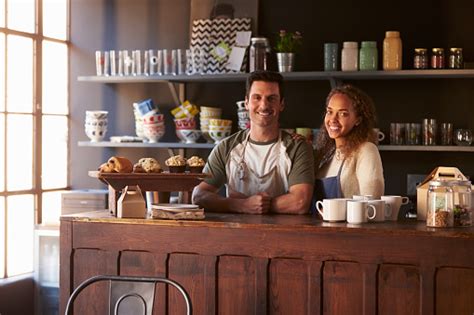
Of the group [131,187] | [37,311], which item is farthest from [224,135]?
[131,187]

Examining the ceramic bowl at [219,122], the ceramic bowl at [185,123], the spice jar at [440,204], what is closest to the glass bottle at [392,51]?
the ceramic bowl at [219,122]

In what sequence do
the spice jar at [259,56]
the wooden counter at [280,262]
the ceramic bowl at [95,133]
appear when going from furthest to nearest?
the ceramic bowl at [95,133]
the spice jar at [259,56]
the wooden counter at [280,262]

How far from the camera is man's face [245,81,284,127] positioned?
371 centimetres

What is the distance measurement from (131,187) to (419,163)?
8.74 ft

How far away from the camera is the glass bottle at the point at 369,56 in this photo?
16.6 ft

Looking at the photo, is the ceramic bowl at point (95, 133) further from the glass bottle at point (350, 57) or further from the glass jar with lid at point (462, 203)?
the glass jar with lid at point (462, 203)

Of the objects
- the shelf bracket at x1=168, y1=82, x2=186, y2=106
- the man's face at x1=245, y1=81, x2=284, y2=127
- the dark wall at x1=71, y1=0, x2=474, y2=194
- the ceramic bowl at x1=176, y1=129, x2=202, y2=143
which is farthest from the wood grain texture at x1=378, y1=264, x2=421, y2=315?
the shelf bracket at x1=168, y1=82, x2=186, y2=106

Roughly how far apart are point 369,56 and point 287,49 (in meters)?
0.55

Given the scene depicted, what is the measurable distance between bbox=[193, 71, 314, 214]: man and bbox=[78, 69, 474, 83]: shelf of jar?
54.8 inches

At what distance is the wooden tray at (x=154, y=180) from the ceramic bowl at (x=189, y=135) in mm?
2111

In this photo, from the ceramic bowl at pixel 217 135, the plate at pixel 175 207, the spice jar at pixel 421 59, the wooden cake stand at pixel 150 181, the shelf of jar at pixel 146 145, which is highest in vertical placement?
the spice jar at pixel 421 59

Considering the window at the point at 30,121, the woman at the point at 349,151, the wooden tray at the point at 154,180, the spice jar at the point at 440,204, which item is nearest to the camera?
the spice jar at the point at 440,204

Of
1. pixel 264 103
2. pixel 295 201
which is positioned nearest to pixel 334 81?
pixel 264 103

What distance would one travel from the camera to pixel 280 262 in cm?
300
